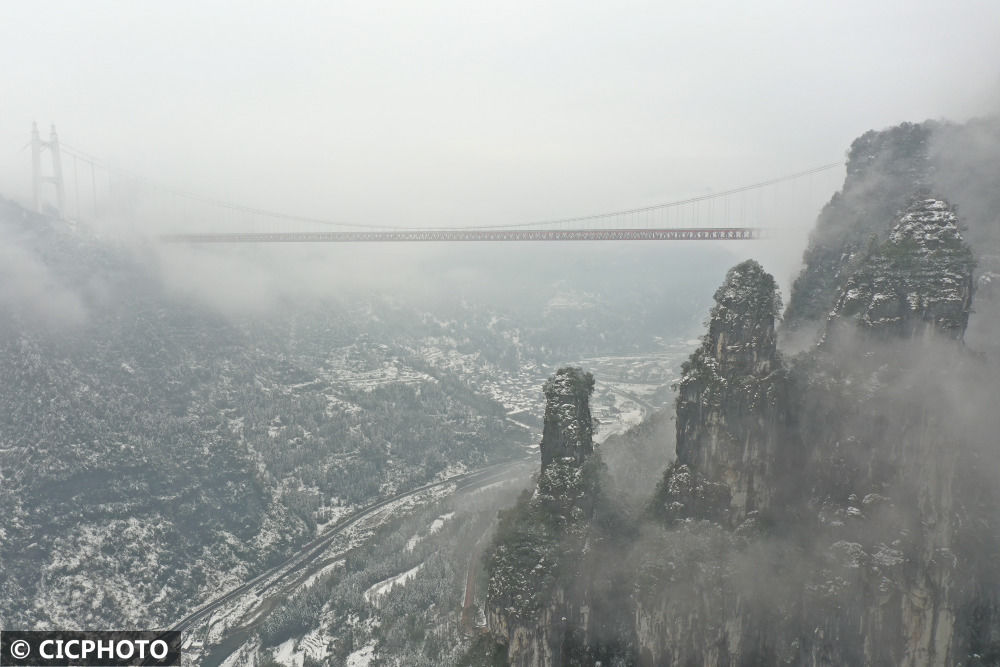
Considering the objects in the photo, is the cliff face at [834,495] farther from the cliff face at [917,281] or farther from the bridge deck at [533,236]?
the bridge deck at [533,236]

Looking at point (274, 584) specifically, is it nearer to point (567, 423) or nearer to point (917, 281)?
point (567, 423)

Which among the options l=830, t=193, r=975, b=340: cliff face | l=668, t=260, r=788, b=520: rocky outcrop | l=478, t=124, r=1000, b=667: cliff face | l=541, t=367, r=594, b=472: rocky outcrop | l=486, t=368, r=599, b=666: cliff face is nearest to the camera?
l=478, t=124, r=1000, b=667: cliff face

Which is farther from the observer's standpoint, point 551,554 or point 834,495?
point 551,554

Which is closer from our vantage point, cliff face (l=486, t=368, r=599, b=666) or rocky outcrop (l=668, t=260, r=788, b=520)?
cliff face (l=486, t=368, r=599, b=666)

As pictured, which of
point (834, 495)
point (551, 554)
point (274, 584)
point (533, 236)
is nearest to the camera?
point (834, 495)

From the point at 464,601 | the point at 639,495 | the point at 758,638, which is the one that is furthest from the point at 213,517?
the point at 758,638

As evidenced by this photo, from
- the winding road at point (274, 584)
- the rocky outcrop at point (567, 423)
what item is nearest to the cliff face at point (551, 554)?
the rocky outcrop at point (567, 423)

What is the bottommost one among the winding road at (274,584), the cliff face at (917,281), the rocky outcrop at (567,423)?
the winding road at (274,584)

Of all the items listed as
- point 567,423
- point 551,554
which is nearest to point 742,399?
point 567,423

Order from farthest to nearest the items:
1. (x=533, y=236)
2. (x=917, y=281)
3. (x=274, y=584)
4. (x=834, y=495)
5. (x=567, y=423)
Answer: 1. (x=533, y=236)
2. (x=274, y=584)
3. (x=567, y=423)
4. (x=834, y=495)
5. (x=917, y=281)

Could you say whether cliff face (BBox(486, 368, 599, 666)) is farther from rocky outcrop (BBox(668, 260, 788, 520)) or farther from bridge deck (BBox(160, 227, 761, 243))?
bridge deck (BBox(160, 227, 761, 243))

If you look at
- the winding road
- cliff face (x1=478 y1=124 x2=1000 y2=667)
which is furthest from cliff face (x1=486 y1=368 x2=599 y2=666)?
the winding road
